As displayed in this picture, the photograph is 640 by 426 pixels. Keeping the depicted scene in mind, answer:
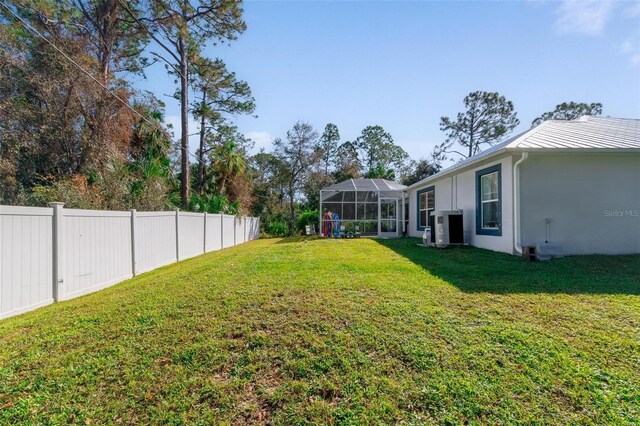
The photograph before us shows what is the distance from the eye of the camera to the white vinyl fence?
4.07 metres

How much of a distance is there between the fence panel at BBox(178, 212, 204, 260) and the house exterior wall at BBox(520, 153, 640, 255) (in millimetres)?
9320

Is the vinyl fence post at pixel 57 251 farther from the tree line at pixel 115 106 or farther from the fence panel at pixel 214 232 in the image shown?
the fence panel at pixel 214 232

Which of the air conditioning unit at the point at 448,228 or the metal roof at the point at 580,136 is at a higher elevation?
the metal roof at the point at 580,136

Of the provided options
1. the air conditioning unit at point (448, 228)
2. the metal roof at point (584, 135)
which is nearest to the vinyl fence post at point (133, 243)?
the air conditioning unit at point (448, 228)

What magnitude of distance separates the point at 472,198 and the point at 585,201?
8.96ft

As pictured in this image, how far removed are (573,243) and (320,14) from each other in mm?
8799

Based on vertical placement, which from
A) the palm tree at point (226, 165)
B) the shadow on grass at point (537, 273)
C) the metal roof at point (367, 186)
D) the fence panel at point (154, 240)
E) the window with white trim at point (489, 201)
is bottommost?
the shadow on grass at point (537, 273)

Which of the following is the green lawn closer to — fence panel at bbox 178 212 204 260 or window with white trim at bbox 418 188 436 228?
fence panel at bbox 178 212 204 260

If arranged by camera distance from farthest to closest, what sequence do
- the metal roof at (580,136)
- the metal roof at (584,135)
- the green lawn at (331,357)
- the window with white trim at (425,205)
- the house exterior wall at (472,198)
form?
the window with white trim at (425,205) < the house exterior wall at (472,198) < the metal roof at (584,135) < the metal roof at (580,136) < the green lawn at (331,357)

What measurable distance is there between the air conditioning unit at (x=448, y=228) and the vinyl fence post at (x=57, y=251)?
29.0 feet

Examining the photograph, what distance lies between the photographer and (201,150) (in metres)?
22.4

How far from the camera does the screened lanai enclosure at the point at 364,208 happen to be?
16.4 metres

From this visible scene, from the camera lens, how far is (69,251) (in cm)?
500

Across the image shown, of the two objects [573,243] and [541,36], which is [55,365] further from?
[541,36]
